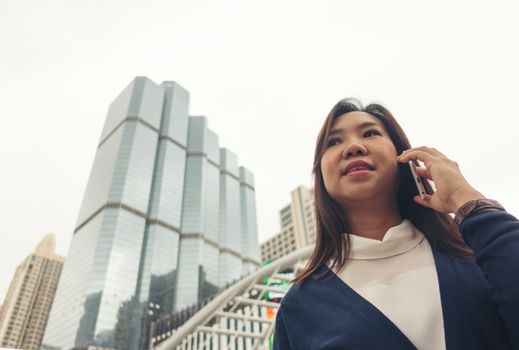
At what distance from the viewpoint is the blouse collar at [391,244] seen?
1344 millimetres

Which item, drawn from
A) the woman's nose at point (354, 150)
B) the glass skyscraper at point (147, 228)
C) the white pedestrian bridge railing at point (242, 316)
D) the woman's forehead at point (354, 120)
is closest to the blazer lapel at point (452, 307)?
the woman's nose at point (354, 150)

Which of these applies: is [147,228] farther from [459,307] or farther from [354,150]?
[459,307]

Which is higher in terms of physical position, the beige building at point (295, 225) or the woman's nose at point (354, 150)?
the beige building at point (295, 225)

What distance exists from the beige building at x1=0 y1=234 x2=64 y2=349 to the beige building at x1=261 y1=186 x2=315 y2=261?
63971 millimetres

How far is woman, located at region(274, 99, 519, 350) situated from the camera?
39.9 inches

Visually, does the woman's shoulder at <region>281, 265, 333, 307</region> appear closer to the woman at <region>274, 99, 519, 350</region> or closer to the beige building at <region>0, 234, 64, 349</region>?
the woman at <region>274, 99, 519, 350</region>

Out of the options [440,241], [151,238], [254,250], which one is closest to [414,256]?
[440,241]

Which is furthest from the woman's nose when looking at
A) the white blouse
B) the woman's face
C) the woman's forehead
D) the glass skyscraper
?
the glass skyscraper

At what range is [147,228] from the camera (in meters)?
80.7

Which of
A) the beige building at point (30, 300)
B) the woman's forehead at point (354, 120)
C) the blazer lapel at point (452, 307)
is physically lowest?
the blazer lapel at point (452, 307)

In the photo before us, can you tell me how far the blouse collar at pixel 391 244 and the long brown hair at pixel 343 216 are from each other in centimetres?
7

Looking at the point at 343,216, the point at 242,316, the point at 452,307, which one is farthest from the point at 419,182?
the point at 242,316

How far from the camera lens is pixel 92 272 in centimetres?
6812

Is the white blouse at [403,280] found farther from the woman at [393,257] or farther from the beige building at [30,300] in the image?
the beige building at [30,300]
